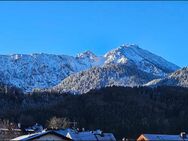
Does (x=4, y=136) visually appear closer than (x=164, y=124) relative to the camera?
Yes

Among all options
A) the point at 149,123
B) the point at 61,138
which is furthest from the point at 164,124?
the point at 61,138

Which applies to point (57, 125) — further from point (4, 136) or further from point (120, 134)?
point (4, 136)

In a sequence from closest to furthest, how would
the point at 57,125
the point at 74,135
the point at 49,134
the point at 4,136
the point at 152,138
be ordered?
the point at 49,134 < the point at 152,138 < the point at 74,135 < the point at 4,136 < the point at 57,125

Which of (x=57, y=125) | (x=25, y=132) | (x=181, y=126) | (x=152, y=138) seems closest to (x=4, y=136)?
(x=25, y=132)

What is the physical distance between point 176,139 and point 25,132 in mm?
36421

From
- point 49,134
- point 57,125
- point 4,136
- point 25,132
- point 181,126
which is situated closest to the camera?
point 49,134

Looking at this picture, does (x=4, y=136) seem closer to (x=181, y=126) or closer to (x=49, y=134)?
(x=49, y=134)

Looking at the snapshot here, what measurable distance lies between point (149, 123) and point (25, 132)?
81.8m

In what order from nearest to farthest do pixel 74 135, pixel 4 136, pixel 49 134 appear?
1. pixel 49 134
2. pixel 74 135
3. pixel 4 136

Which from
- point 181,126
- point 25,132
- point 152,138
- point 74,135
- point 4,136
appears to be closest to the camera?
point 152,138

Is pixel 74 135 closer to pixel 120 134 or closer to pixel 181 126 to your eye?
pixel 120 134

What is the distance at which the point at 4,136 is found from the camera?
11144 centimetres

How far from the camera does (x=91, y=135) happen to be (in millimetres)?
103312

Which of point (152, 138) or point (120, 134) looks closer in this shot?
point (152, 138)
